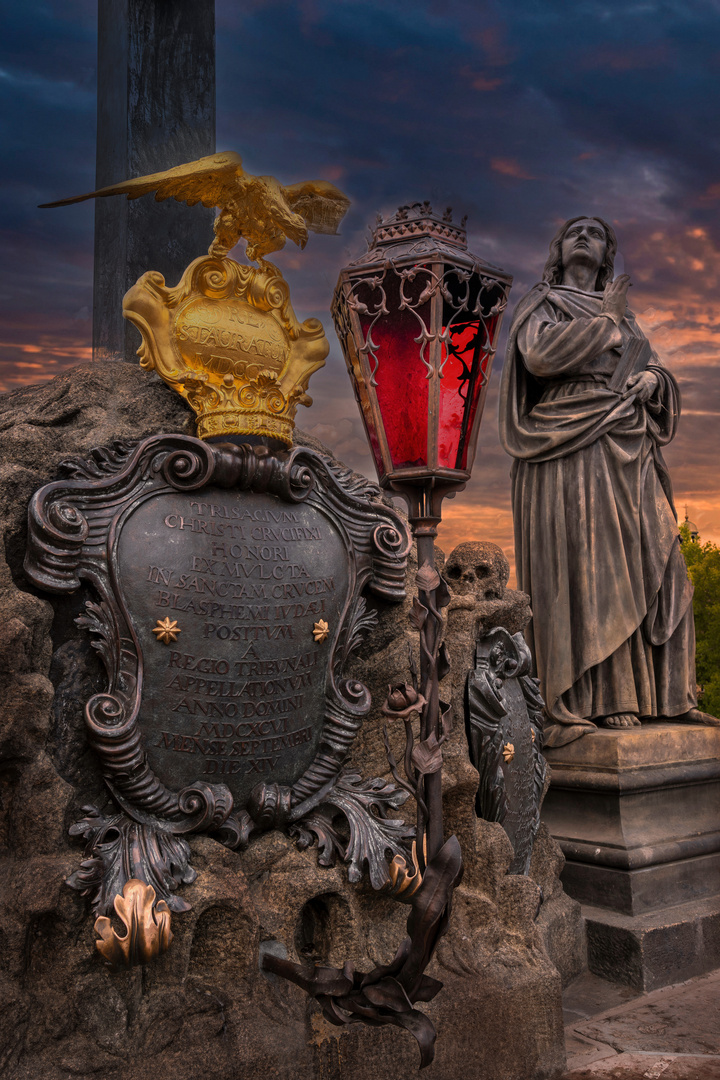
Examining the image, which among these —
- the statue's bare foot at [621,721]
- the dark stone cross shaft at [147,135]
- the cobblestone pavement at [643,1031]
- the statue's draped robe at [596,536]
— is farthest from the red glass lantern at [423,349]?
the statue's bare foot at [621,721]

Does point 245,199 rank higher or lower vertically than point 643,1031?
higher

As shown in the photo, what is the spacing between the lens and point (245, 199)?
10.0 ft

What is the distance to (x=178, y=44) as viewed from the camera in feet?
15.2

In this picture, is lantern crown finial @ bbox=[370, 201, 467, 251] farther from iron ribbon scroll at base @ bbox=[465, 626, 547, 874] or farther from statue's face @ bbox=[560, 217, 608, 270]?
statue's face @ bbox=[560, 217, 608, 270]

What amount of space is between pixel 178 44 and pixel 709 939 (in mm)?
5396

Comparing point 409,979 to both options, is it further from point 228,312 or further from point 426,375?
point 228,312

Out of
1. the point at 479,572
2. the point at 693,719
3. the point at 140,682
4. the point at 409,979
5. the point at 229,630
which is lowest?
the point at 409,979

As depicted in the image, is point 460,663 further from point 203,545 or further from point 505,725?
point 203,545

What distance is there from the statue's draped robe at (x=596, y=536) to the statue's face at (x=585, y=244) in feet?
0.91

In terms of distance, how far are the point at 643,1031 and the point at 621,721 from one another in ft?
5.51

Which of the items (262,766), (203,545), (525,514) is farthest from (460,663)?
(525,514)

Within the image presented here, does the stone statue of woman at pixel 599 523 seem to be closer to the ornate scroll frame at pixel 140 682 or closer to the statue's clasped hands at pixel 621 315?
the statue's clasped hands at pixel 621 315

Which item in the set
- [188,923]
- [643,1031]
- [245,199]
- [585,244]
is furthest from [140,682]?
[585,244]

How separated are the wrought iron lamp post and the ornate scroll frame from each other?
0.91 meters
